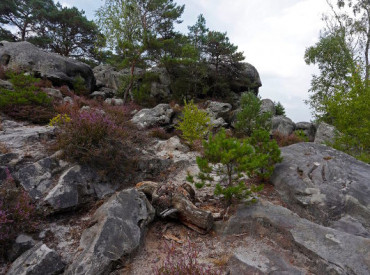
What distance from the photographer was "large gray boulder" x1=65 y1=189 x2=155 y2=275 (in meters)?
3.16

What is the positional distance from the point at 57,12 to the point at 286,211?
3081cm

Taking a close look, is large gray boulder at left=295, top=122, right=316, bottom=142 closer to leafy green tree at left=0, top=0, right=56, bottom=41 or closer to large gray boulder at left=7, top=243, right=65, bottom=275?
large gray boulder at left=7, top=243, right=65, bottom=275

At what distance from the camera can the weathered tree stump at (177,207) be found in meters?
4.33

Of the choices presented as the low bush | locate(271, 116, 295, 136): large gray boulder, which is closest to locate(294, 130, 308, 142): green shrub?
locate(271, 116, 295, 136): large gray boulder

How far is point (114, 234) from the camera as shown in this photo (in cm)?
360

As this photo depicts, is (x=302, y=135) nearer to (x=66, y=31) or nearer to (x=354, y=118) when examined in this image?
(x=354, y=118)

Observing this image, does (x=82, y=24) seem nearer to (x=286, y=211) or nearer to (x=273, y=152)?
(x=273, y=152)

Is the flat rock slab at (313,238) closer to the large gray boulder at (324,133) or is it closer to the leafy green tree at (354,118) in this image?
the leafy green tree at (354,118)

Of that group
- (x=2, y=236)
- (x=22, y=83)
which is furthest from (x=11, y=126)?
(x=2, y=236)

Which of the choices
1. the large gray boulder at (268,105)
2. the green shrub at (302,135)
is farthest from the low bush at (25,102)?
the large gray boulder at (268,105)

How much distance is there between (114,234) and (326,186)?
561 cm

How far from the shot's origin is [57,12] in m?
23.6

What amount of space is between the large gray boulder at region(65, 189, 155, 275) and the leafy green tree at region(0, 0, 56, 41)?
29057 millimetres

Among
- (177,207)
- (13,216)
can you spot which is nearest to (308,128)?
(177,207)
